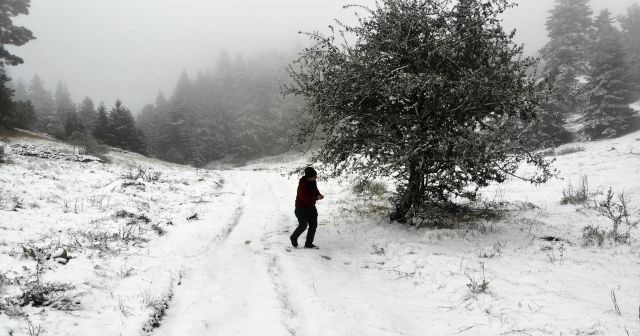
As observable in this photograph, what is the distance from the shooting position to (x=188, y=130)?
2731 inches

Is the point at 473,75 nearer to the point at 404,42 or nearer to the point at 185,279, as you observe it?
the point at 404,42

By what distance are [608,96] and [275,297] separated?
3541 centimetres

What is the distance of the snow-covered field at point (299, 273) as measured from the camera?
5.04m

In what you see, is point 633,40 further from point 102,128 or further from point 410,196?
point 102,128

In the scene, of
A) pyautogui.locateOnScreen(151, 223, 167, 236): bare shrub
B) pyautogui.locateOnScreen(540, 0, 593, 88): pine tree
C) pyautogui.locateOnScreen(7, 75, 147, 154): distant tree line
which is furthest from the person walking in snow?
pyautogui.locateOnScreen(540, 0, 593, 88): pine tree

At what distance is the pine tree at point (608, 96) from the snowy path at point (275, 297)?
105 feet

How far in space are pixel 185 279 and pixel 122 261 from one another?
127 cm

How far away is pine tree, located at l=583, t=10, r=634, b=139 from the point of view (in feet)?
101

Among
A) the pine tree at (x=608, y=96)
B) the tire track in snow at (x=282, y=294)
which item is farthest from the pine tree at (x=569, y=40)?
the tire track in snow at (x=282, y=294)

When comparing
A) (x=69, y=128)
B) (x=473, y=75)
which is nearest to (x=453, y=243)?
(x=473, y=75)

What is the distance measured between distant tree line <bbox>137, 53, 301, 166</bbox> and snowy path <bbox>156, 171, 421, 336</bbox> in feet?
190

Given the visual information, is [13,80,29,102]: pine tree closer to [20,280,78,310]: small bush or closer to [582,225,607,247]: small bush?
[20,280,78,310]: small bush

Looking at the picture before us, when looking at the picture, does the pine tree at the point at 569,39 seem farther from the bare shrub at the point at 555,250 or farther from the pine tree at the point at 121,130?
the pine tree at the point at 121,130

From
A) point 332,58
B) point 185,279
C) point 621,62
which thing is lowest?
point 185,279
